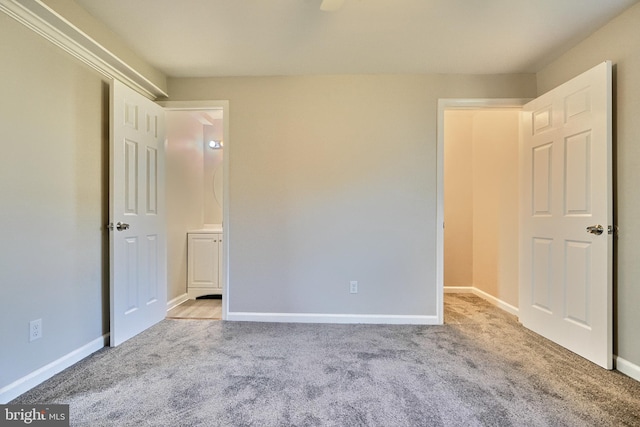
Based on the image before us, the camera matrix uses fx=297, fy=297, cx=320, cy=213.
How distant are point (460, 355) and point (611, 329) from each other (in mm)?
970

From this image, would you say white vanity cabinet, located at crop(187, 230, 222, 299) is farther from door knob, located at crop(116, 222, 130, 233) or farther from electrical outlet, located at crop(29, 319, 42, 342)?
electrical outlet, located at crop(29, 319, 42, 342)

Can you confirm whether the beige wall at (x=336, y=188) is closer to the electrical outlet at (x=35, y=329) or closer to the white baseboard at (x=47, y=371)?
the white baseboard at (x=47, y=371)

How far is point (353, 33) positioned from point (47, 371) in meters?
3.05

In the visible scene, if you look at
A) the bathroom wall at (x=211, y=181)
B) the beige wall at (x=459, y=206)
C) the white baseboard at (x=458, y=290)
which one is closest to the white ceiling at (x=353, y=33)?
the beige wall at (x=459, y=206)

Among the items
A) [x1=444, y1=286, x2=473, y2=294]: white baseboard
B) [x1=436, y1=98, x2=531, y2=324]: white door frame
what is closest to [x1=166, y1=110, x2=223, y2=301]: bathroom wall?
[x1=436, y1=98, x2=531, y2=324]: white door frame

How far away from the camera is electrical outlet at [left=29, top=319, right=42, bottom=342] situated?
1.76 m

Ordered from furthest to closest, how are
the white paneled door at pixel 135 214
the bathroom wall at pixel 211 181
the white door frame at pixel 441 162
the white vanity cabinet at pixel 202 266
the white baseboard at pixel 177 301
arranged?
1. the bathroom wall at pixel 211 181
2. the white vanity cabinet at pixel 202 266
3. the white baseboard at pixel 177 301
4. the white door frame at pixel 441 162
5. the white paneled door at pixel 135 214

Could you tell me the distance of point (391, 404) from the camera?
1.60m

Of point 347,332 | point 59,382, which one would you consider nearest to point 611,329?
point 347,332

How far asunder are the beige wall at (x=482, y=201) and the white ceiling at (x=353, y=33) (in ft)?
2.97

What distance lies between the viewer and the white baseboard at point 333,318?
2.84 meters

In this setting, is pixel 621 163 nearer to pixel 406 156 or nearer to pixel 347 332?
pixel 406 156

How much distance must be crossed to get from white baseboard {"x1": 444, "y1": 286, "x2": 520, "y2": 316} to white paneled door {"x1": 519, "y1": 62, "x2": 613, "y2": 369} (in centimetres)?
39

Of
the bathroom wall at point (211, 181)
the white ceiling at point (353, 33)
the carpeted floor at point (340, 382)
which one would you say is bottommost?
the carpeted floor at point (340, 382)
